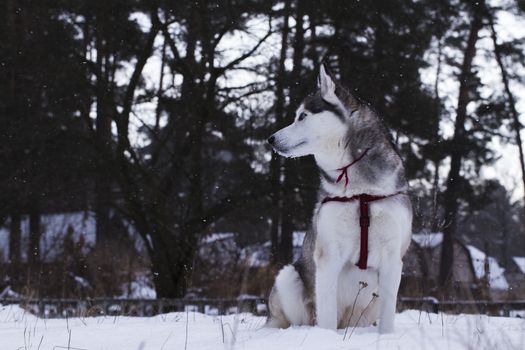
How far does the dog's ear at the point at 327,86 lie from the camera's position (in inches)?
175

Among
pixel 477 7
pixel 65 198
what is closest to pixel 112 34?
pixel 65 198

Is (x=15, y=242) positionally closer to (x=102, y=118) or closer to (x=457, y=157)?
(x=102, y=118)

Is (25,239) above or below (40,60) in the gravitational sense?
below

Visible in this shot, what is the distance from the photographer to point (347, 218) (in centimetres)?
416

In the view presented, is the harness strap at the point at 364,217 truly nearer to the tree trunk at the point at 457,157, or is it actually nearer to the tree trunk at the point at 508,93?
the tree trunk at the point at 457,157

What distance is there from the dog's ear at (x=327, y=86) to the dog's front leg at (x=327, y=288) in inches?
46.7

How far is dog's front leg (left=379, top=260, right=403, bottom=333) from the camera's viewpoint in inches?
166

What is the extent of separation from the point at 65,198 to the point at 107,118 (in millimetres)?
2010

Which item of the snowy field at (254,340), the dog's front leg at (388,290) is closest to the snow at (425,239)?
the snowy field at (254,340)

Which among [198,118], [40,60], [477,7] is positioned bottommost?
[198,118]

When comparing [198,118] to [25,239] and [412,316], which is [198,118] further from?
[412,316]

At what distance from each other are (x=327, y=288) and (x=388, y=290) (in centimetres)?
44

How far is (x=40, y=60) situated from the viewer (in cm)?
1199

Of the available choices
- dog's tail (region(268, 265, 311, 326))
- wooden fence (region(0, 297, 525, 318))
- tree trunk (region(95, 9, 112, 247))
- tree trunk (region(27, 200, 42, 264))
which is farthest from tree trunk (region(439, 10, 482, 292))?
dog's tail (region(268, 265, 311, 326))
